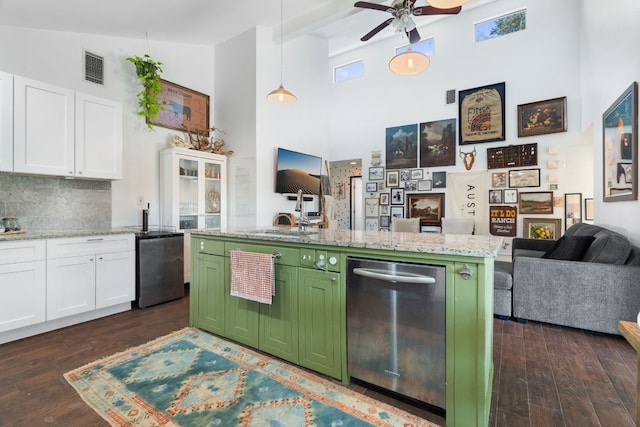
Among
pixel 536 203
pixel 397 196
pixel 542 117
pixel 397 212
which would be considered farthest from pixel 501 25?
pixel 397 212

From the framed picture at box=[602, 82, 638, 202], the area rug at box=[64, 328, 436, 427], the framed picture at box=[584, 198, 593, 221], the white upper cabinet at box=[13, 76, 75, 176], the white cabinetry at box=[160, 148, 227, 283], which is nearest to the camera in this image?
the area rug at box=[64, 328, 436, 427]

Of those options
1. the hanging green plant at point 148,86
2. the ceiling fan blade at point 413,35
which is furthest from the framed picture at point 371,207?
the hanging green plant at point 148,86

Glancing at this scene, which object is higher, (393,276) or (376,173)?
(376,173)

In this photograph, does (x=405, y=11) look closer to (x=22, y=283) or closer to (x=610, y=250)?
(x=610, y=250)

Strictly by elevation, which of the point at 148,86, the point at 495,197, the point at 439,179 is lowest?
the point at 495,197

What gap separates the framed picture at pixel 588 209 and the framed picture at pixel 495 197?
1164 mm

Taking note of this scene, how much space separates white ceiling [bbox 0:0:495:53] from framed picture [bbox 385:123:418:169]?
87.1 inches

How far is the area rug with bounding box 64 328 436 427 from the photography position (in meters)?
1.60

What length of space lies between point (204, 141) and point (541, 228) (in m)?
5.69

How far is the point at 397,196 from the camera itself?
20.8 feet

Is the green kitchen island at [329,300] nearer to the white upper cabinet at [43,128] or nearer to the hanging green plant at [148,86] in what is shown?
the white upper cabinet at [43,128]

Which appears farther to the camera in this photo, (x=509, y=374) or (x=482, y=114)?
(x=482, y=114)

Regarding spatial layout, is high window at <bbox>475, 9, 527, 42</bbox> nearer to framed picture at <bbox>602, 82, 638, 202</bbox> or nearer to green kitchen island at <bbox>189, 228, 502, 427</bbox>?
framed picture at <bbox>602, 82, 638, 202</bbox>

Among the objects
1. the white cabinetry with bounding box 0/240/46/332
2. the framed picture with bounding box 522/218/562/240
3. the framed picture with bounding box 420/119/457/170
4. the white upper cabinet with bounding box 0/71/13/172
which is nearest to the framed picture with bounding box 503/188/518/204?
the framed picture with bounding box 522/218/562/240
